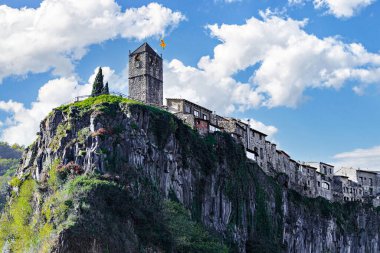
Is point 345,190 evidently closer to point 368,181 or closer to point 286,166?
point 368,181

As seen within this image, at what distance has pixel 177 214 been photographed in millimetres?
66938

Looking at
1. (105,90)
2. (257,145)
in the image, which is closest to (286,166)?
(257,145)

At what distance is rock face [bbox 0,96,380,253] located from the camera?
2352 inches

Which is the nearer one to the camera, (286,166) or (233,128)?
(233,128)

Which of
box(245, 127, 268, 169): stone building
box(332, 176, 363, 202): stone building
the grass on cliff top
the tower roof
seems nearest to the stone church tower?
the tower roof

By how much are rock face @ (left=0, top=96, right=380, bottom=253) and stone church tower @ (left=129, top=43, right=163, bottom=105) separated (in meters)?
12.1

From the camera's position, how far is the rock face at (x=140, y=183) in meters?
59.8

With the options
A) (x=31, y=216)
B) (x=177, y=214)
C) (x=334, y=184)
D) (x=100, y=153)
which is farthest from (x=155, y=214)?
(x=334, y=184)

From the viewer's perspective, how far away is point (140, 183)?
66.1m

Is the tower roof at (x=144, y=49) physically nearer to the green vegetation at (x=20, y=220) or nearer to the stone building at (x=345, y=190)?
the green vegetation at (x=20, y=220)

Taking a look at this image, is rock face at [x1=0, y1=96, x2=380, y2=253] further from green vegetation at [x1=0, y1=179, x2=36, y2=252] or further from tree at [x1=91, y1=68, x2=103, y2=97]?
tree at [x1=91, y1=68, x2=103, y2=97]

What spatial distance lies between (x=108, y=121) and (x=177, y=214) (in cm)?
1345

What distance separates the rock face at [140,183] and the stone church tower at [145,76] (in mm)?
12087

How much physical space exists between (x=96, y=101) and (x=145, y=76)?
49.7 feet
